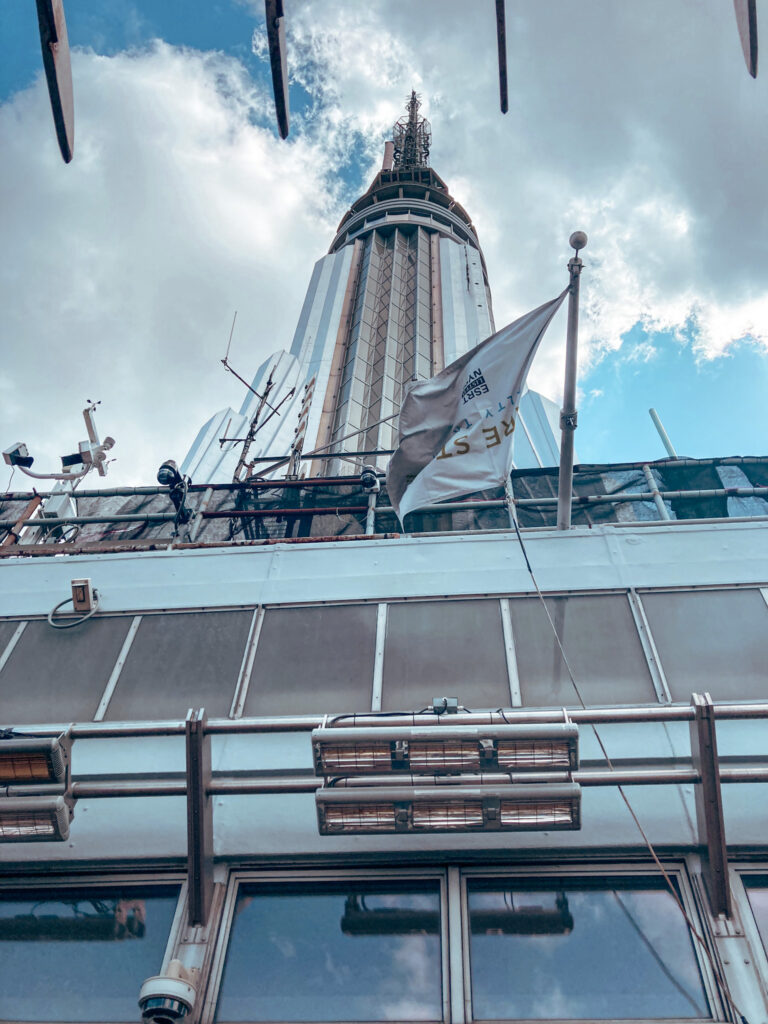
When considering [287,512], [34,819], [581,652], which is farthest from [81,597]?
[581,652]

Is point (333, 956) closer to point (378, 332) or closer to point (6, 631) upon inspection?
point (6, 631)

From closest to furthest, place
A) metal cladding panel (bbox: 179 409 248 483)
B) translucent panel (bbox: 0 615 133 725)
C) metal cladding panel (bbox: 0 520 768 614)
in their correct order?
translucent panel (bbox: 0 615 133 725)
metal cladding panel (bbox: 0 520 768 614)
metal cladding panel (bbox: 179 409 248 483)

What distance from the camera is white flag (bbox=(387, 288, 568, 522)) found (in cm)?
636

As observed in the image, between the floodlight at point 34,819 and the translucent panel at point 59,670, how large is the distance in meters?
1.58

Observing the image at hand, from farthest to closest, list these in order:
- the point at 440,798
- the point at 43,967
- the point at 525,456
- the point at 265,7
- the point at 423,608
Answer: the point at 525,456, the point at 423,608, the point at 43,967, the point at 440,798, the point at 265,7

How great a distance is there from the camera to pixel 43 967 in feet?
14.5

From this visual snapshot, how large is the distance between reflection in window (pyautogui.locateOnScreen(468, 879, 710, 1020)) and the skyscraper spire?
42.9m

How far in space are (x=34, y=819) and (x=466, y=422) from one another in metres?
4.60

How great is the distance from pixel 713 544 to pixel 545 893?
3.43 metres

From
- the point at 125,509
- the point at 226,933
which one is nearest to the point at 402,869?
the point at 226,933

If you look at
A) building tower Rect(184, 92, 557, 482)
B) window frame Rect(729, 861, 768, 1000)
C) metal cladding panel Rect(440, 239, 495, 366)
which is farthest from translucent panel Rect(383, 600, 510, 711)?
metal cladding panel Rect(440, 239, 495, 366)

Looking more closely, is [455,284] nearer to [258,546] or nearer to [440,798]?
[258,546]

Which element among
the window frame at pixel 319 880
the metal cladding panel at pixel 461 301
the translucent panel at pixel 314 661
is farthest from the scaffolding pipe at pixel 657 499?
the metal cladding panel at pixel 461 301

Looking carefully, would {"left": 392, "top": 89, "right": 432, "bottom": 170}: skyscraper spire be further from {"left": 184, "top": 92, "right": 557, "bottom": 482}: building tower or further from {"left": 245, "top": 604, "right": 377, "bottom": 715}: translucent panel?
{"left": 245, "top": 604, "right": 377, "bottom": 715}: translucent panel
